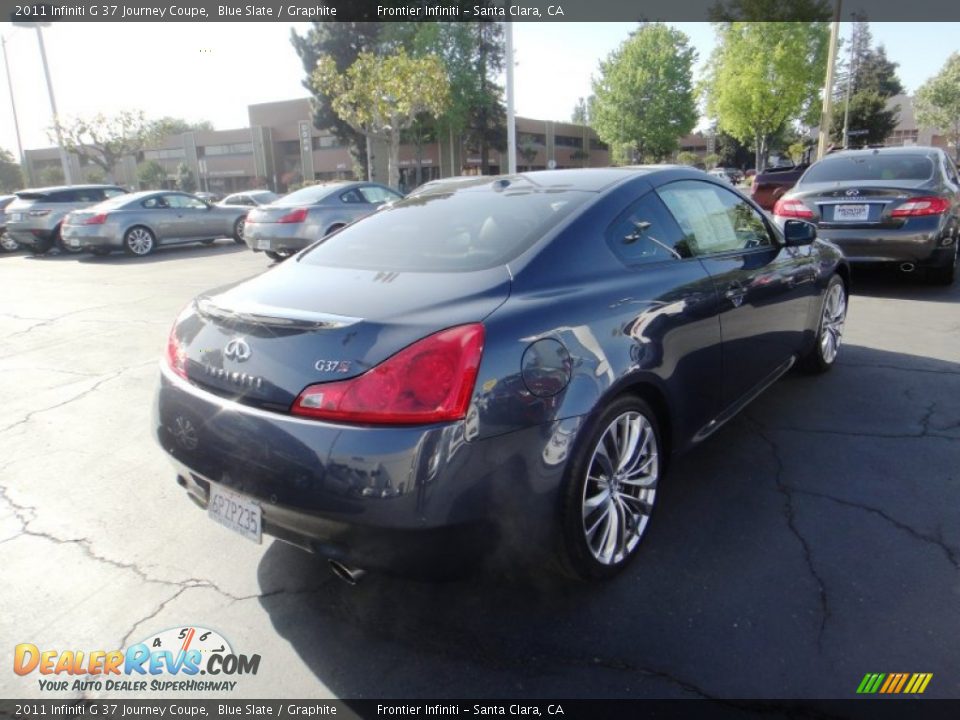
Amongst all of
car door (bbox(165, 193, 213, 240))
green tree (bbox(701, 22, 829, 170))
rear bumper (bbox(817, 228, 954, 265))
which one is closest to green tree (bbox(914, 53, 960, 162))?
green tree (bbox(701, 22, 829, 170))

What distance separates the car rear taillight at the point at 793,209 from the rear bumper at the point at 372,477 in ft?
21.7

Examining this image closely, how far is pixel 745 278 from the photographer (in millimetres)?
3338

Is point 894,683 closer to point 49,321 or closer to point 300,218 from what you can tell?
point 49,321

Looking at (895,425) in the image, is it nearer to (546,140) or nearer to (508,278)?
(508,278)

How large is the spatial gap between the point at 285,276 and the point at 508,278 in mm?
1011

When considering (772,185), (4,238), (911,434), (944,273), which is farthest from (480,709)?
(4,238)

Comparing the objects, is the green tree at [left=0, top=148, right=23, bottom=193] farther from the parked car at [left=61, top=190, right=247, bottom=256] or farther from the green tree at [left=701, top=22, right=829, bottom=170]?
the green tree at [left=701, top=22, right=829, bottom=170]

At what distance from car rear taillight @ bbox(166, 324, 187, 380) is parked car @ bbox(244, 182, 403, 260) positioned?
342 inches

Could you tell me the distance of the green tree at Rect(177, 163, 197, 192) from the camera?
6006 centimetres

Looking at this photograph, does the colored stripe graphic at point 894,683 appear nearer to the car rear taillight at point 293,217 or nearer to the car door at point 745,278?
the car door at point 745,278

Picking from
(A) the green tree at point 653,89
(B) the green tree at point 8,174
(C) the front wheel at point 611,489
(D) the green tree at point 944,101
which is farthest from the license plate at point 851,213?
(B) the green tree at point 8,174

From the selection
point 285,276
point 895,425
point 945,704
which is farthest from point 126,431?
point 895,425

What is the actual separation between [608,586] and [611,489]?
38cm

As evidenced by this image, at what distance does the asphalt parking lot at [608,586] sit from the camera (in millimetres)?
2074
